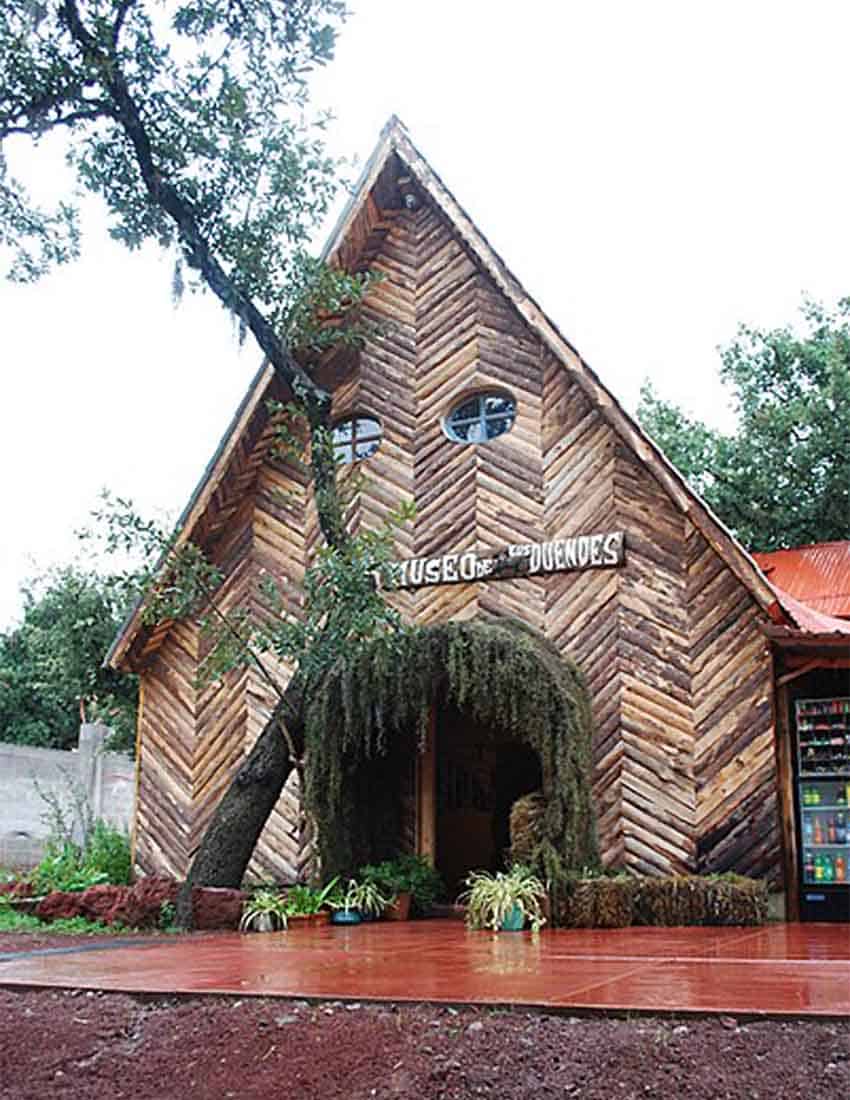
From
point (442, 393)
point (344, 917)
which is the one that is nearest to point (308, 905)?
point (344, 917)


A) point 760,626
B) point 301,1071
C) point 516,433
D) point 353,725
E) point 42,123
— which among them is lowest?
point 301,1071

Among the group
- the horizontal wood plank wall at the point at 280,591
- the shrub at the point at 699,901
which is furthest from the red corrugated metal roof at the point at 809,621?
the horizontal wood plank wall at the point at 280,591

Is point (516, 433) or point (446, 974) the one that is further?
point (516, 433)

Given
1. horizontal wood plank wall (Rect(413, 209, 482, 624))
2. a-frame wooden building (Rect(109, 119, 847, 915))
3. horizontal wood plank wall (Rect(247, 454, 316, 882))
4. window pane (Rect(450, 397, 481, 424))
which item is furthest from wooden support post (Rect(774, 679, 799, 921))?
horizontal wood plank wall (Rect(247, 454, 316, 882))

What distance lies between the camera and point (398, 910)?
11.0 m

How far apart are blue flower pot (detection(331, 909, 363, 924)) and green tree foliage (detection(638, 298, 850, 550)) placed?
1190 centimetres

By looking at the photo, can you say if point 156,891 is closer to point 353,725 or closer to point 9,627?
point 353,725

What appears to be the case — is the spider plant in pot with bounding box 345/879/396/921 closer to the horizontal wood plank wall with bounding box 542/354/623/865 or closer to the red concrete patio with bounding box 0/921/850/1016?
the red concrete patio with bounding box 0/921/850/1016

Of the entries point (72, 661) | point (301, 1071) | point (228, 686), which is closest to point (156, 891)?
point (228, 686)

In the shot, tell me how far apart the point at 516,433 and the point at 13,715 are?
17.5m

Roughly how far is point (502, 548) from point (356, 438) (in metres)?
2.30

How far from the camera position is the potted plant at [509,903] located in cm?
959

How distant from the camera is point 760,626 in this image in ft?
35.4

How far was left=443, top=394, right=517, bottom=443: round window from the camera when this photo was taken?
12781 millimetres
